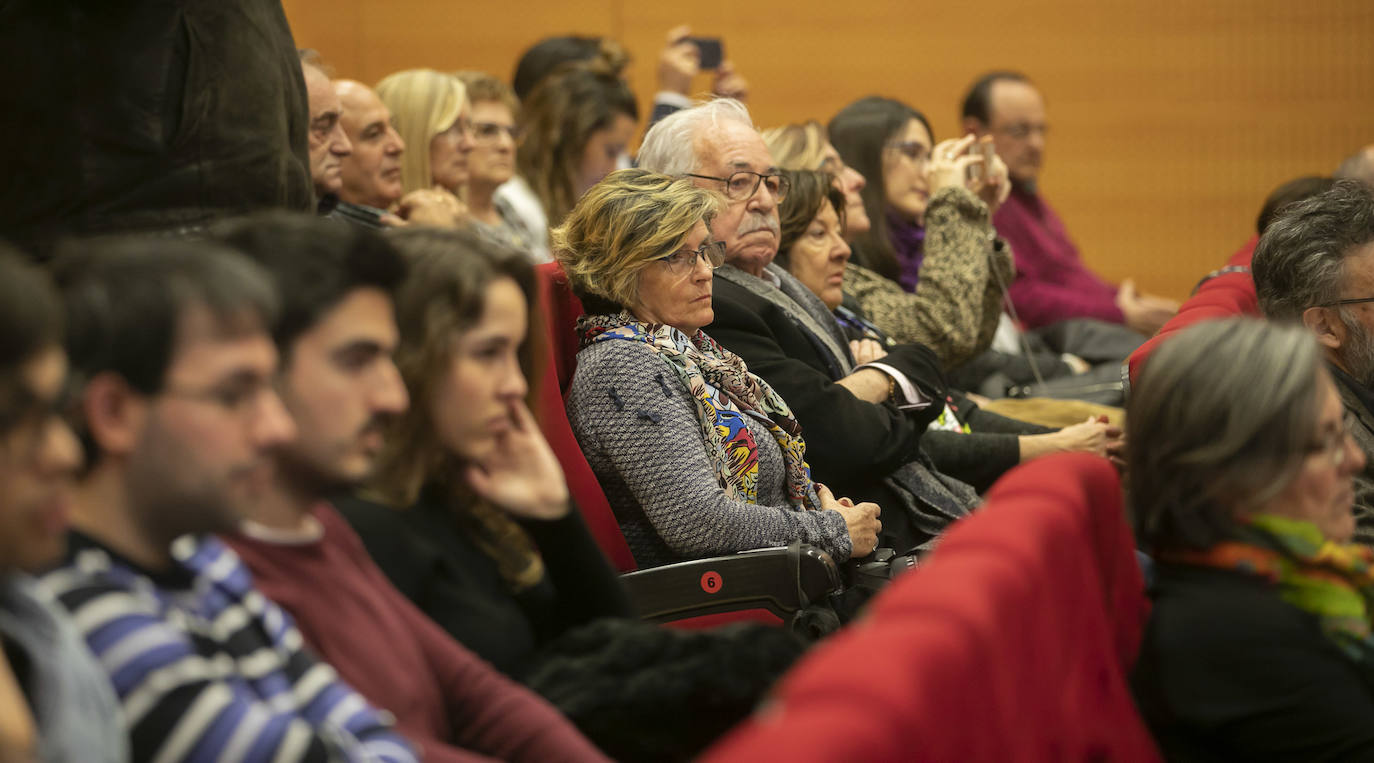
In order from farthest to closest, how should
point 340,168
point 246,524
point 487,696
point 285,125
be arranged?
point 340,168, point 285,125, point 487,696, point 246,524

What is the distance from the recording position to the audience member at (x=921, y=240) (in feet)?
11.0

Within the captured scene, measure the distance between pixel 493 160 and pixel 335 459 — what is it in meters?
2.97

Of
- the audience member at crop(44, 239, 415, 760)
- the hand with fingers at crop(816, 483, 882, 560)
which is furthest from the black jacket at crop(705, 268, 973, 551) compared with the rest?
the audience member at crop(44, 239, 415, 760)

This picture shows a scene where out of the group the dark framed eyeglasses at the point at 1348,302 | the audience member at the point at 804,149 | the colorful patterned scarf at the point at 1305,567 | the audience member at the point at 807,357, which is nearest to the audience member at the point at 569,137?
the audience member at the point at 804,149

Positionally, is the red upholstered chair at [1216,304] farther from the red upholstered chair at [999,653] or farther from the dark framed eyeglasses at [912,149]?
the dark framed eyeglasses at [912,149]

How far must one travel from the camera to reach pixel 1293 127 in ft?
21.2

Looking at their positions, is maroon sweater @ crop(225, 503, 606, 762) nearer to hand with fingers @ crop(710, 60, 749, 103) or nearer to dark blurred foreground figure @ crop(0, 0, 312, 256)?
dark blurred foreground figure @ crop(0, 0, 312, 256)

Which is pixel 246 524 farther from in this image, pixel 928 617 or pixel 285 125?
pixel 285 125

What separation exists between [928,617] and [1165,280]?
5910 millimetres

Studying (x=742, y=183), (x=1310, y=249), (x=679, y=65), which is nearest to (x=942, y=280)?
(x=742, y=183)

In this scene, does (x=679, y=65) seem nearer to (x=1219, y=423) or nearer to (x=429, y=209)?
(x=429, y=209)

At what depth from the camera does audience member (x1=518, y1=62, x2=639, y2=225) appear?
4.46m

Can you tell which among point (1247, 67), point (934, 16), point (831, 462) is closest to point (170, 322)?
point (831, 462)

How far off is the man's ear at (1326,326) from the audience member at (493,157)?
2184 mm
